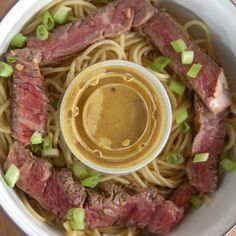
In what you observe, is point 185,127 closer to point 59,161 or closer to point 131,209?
point 131,209

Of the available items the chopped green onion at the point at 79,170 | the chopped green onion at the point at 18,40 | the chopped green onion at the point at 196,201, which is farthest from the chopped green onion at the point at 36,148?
the chopped green onion at the point at 196,201

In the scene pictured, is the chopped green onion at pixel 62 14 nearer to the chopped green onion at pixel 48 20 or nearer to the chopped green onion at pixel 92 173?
the chopped green onion at pixel 48 20

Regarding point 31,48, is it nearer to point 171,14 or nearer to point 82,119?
point 82,119

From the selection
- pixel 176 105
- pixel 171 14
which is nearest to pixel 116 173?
pixel 176 105

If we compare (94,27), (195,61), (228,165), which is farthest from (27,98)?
(228,165)

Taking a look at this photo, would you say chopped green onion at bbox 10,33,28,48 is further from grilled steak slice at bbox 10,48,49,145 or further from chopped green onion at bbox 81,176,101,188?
chopped green onion at bbox 81,176,101,188
